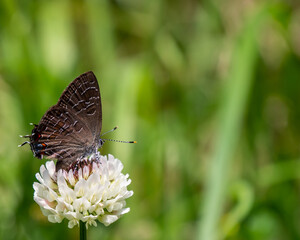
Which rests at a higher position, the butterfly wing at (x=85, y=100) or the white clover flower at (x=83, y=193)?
the butterfly wing at (x=85, y=100)

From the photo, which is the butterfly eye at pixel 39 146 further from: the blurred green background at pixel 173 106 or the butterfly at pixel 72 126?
the blurred green background at pixel 173 106

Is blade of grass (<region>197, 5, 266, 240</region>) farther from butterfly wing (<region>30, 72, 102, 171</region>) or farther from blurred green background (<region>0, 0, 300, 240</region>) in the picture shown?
butterfly wing (<region>30, 72, 102, 171</region>)

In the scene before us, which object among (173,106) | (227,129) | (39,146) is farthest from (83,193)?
(173,106)

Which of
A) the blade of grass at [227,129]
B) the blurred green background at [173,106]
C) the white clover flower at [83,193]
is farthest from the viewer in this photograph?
the blurred green background at [173,106]

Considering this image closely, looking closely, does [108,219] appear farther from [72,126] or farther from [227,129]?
[227,129]

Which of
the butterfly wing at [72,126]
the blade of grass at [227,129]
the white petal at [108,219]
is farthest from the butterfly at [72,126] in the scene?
the blade of grass at [227,129]

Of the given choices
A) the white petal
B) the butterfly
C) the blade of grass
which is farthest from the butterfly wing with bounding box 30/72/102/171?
the blade of grass
